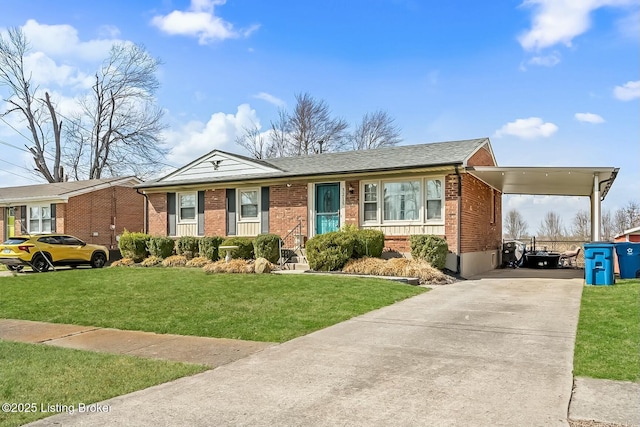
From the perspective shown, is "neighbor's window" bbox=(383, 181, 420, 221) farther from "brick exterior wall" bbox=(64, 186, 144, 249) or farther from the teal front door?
"brick exterior wall" bbox=(64, 186, 144, 249)

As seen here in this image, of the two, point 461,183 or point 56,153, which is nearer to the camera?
point 461,183

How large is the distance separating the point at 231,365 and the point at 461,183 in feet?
35.9

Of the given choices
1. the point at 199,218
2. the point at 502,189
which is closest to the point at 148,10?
the point at 199,218

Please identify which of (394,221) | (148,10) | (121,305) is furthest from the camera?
(394,221)

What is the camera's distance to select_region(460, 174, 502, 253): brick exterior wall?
49.4 feet

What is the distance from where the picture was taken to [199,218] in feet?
66.1

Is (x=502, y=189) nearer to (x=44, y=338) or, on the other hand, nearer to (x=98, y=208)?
(x=44, y=338)

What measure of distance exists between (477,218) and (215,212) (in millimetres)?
10363

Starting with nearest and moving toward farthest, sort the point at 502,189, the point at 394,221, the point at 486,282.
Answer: the point at 486,282 → the point at 394,221 → the point at 502,189

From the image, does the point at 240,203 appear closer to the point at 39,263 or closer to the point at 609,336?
the point at 39,263

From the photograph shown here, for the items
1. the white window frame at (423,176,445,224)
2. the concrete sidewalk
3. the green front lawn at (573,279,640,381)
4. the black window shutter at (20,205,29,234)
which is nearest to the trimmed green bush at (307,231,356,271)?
the white window frame at (423,176,445,224)

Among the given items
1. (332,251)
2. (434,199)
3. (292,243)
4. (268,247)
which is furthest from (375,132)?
(332,251)

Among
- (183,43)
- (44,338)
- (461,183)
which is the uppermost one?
(183,43)

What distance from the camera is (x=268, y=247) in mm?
16203
